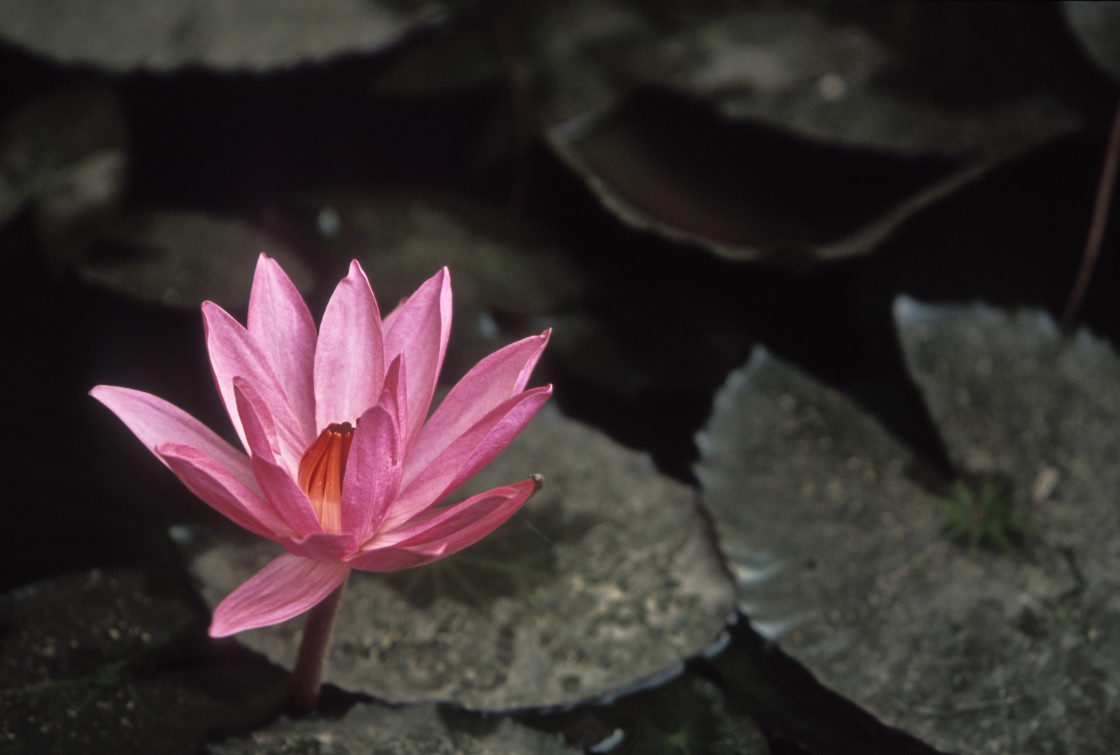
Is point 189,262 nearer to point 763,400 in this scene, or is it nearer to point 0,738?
point 0,738

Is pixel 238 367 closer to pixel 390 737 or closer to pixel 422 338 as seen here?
pixel 422 338

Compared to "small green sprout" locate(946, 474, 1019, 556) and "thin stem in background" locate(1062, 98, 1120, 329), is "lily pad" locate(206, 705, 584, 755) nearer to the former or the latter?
"small green sprout" locate(946, 474, 1019, 556)

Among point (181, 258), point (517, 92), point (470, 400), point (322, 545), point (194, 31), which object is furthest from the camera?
point (517, 92)

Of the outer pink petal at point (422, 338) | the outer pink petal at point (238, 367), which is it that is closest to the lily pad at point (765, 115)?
the outer pink petal at point (422, 338)

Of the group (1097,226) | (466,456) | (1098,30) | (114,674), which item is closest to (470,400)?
(466,456)

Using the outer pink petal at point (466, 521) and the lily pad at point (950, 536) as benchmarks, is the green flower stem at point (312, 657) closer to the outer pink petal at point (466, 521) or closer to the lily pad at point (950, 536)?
the outer pink petal at point (466, 521)

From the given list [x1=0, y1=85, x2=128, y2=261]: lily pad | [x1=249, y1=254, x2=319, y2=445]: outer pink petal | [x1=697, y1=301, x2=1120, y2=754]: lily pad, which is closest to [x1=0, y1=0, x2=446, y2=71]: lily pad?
[x1=0, y1=85, x2=128, y2=261]: lily pad
